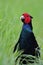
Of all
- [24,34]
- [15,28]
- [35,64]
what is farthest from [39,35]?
[35,64]

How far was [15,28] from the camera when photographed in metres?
2.51

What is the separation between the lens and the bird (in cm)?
256

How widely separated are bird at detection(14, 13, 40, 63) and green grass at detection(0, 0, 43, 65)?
35 millimetres

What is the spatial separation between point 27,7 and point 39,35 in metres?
0.44

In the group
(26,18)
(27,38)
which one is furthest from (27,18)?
(27,38)

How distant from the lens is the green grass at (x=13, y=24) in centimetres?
208

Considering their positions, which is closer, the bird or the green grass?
the green grass

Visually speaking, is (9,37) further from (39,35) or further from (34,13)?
(34,13)

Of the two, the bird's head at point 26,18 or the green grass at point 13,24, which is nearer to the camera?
the green grass at point 13,24

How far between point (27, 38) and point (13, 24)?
20 centimetres

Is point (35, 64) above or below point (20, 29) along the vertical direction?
below

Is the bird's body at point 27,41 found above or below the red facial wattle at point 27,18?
below

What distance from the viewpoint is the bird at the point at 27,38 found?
8.39ft

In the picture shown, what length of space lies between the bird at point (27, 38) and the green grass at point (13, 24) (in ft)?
0.12
